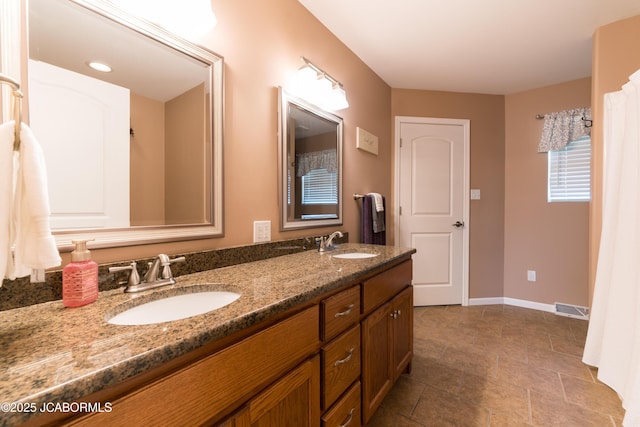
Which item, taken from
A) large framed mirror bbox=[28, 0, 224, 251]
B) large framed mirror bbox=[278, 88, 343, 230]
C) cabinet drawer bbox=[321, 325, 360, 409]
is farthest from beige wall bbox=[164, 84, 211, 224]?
cabinet drawer bbox=[321, 325, 360, 409]

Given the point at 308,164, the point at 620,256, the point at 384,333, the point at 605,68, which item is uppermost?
the point at 605,68

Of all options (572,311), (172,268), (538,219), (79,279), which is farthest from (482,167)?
(79,279)

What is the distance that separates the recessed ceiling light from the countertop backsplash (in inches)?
24.9

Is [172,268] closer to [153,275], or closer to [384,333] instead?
[153,275]

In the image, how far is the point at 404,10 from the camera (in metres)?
1.78

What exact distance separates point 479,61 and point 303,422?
2.87 m

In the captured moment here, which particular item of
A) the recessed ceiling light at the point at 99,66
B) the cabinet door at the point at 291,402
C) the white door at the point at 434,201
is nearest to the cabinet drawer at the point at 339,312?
the cabinet door at the point at 291,402

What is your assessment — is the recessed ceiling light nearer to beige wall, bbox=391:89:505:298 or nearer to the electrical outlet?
the electrical outlet

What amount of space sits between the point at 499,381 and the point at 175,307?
1917 millimetres

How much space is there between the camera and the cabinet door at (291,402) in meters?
0.71

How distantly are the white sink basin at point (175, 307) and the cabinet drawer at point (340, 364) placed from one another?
0.40 metres

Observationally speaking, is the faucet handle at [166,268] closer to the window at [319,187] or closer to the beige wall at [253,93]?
the beige wall at [253,93]

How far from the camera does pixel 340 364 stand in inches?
41.3

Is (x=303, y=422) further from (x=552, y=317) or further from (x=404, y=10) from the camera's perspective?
(x=552, y=317)
